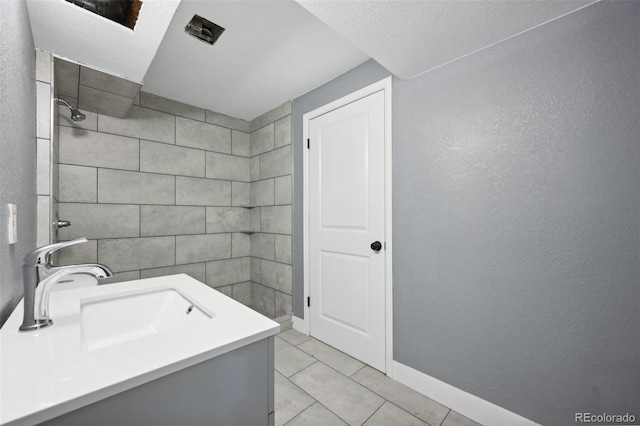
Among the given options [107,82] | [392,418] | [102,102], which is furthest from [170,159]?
[392,418]

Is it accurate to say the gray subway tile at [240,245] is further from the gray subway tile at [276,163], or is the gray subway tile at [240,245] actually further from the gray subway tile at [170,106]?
the gray subway tile at [170,106]

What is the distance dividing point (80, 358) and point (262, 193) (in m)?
2.58

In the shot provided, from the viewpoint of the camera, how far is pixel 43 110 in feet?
4.81

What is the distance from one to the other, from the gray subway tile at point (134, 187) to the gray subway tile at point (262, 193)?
34.5 inches

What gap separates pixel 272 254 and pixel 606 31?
285 cm

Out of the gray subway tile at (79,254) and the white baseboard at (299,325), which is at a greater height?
the gray subway tile at (79,254)

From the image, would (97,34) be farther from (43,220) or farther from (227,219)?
(227,219)

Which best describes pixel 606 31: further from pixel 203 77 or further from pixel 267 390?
pixel 203 77

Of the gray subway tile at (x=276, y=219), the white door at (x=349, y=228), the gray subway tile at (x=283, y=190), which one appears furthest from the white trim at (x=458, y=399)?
the gray subway tile at (x=283, y=190)

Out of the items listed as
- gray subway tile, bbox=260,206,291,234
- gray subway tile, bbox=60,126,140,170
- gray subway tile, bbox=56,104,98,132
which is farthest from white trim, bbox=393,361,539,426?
gray subway tile, bbox=56,104,98,132

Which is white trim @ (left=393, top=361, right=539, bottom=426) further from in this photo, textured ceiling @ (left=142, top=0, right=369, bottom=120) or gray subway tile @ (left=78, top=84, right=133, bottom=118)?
gray subway tile @ (left=78, top=84, right=133, bottom=118)

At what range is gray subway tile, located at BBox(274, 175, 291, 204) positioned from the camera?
277 centimetres

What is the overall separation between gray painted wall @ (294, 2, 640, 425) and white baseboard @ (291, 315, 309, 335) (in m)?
1.06

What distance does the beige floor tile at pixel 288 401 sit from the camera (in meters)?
1.56
